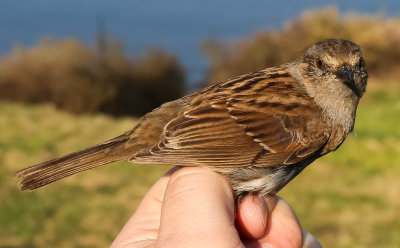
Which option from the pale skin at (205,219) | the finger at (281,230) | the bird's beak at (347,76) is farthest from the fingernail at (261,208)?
the bird's beak at (347,76)

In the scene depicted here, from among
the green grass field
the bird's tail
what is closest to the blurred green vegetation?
the green grass field

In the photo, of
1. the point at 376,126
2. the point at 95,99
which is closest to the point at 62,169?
the point at 376,126

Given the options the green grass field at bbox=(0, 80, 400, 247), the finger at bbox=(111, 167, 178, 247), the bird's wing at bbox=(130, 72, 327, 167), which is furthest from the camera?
the green grass field at bbox=(0, 80, 400, 247)

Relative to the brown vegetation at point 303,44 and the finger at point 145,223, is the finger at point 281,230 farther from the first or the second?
the brown vegetation at point 303,44

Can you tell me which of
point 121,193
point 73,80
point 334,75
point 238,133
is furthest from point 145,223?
point 73,80

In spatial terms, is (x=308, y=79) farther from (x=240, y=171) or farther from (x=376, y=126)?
(x=376, y=126)

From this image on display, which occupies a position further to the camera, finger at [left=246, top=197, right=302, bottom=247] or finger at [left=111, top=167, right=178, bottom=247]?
finger at [left=246, top=197, right=302, bottom=247]

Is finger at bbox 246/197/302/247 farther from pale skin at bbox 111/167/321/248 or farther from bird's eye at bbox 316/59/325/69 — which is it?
bird's eye at bbox 316/59/325/69

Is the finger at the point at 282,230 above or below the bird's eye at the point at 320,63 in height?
below
